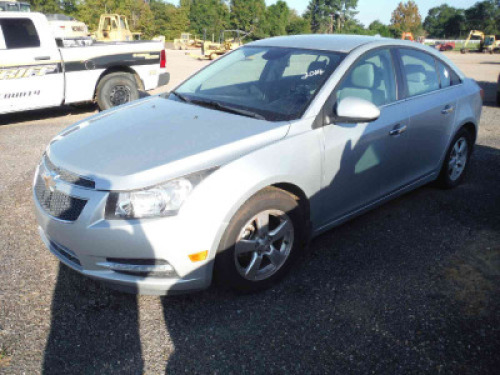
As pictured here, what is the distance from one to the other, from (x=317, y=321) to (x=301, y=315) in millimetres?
111

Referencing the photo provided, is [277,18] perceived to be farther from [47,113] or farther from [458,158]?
[458,158]

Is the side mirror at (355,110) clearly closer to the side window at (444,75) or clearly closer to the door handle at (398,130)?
the door handle at (398,130)

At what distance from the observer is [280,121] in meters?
2.89

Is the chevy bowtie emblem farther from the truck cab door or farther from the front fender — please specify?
the truck cab door

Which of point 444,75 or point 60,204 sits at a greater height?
point 444,75

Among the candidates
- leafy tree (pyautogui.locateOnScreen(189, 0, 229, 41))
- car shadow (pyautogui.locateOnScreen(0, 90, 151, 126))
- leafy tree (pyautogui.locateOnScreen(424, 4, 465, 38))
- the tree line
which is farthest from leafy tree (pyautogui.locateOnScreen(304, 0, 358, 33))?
car shadow (pyautogui.locateOnScreen(0, 90, 151, 126))

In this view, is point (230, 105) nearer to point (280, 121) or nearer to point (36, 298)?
point (280, 121)

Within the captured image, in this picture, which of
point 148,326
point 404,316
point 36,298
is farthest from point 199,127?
point 404,316

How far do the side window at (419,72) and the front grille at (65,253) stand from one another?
299 centimetres

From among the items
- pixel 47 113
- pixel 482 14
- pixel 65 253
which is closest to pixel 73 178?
pixel 65 253

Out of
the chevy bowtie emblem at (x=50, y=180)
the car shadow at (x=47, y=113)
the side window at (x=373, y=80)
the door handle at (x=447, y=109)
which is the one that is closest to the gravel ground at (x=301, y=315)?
the chevy bowtie emblem at (x=50, y=180)

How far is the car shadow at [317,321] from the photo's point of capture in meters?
2.34

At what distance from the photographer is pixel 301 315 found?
2717 millimetres

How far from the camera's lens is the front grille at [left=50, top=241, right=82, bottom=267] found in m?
2.59
